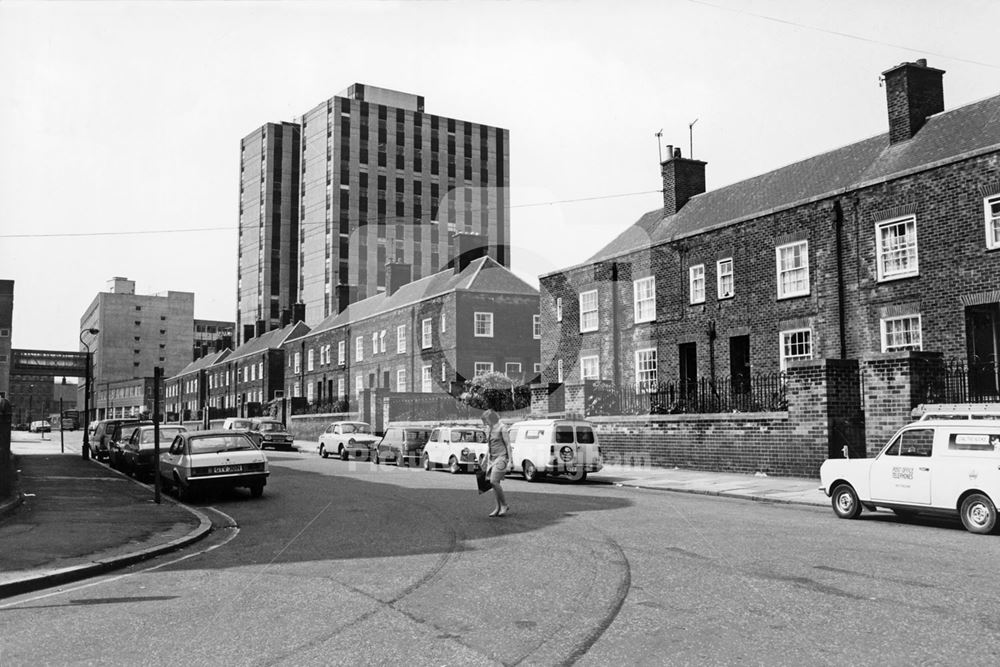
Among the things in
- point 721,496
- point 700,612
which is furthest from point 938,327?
point 700,612

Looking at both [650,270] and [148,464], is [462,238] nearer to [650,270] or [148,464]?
[650,270]

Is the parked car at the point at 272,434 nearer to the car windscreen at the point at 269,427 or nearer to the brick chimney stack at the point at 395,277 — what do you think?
the car windscreen at the point at 269,427

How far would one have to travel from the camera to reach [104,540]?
1189 centimetres

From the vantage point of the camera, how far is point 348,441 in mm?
36656

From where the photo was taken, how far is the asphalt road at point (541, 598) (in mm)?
6059

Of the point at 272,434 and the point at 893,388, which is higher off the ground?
the point at 893,388

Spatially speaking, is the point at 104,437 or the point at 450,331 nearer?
the point at 104,437

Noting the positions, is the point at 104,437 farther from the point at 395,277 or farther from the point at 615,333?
the point at 395,277

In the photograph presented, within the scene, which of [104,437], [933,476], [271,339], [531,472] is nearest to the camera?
[933,476]

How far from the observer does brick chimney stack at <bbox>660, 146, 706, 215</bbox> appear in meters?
34.7

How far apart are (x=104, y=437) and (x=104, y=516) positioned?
21856 millimetres

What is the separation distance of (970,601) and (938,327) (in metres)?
16.6

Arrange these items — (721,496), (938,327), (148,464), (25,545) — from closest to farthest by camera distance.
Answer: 1. (25,545)
2. (721,496)
3. (938,327)
4. (148,464)

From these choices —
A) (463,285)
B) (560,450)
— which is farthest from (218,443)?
(463,285)
